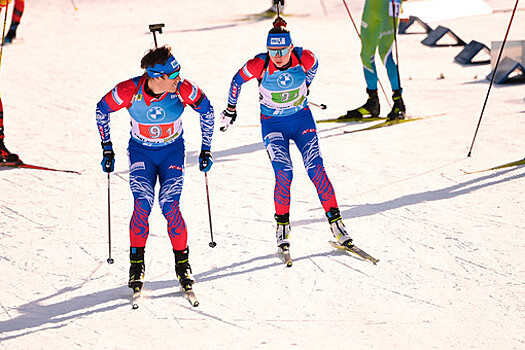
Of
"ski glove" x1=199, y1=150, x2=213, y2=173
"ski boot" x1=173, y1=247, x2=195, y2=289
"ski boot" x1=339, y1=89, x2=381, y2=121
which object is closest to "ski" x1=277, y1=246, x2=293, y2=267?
"ski boot" x1=173, y1=247, x2=195, y2=289

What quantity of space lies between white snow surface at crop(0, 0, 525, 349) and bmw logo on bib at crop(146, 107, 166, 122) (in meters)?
1.41

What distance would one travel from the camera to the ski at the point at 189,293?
612 cm

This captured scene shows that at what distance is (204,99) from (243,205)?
2.42m

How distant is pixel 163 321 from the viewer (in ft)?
19.2

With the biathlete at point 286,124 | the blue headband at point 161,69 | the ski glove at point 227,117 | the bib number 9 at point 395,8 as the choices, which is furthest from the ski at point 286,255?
the bib number 9 at point 395,8

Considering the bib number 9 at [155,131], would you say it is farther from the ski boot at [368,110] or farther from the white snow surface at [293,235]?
the ski boot at [368,110]

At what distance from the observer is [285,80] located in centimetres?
704

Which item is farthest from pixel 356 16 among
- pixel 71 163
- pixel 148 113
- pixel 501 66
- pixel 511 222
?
pixel 148 113

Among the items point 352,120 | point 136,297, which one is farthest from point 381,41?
point 136,297

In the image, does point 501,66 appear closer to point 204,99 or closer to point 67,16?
point 204,99

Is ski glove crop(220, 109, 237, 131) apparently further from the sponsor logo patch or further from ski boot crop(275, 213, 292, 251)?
the sponsor logo patch

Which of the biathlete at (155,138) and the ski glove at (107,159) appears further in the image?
the ski glove at (107,159)

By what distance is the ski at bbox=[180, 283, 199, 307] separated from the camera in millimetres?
6125

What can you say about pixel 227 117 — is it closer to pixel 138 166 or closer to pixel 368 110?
pixel 138 166
